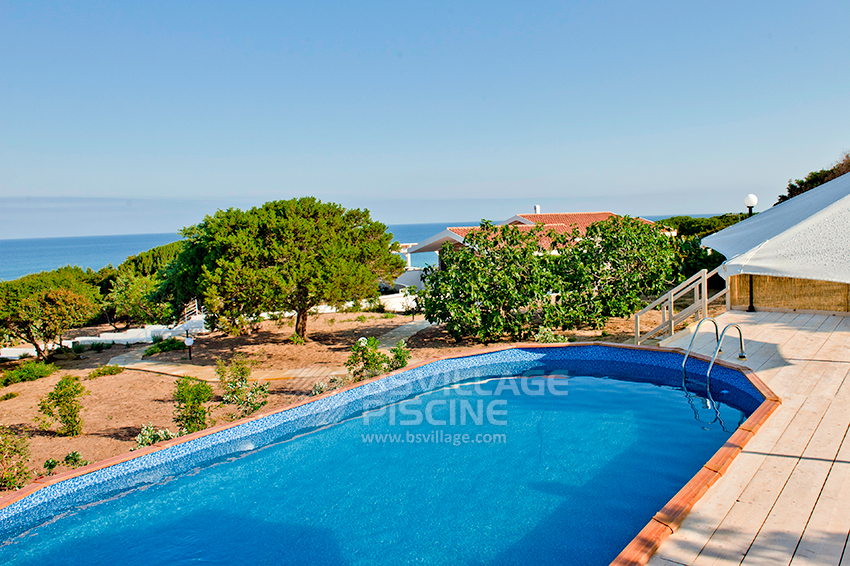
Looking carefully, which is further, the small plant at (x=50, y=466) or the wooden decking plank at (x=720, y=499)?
the small plant at (x=50, y=466)

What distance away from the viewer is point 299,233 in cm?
1365

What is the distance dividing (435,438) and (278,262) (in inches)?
295

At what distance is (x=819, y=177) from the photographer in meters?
16.5

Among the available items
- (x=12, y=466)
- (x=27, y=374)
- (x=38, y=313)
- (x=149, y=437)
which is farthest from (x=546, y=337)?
(x=38, y=313)

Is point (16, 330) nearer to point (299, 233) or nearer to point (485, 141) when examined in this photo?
point (299, 233)

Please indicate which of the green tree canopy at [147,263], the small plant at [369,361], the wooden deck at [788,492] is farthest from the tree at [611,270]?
the green tree canopy at [147,263]

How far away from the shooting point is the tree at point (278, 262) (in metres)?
11.9

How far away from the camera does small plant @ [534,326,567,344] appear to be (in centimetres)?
1116

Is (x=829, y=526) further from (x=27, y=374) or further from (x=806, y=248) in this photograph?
(x=27, y=374)

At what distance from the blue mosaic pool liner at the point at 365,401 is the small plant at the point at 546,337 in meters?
0.67

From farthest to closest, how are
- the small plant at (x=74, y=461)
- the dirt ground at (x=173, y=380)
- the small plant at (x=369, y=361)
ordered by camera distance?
1. the small plant at (x=369, y=361)
2. the dirt ground at (x=173, y=380)
3. the small plant at (x=74, y=461)

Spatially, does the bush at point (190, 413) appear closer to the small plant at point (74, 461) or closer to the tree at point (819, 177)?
the small plant at point (74, 461)

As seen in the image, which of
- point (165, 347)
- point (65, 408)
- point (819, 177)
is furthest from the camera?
point (819, 177)

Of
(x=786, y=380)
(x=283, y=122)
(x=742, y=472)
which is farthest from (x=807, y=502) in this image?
(x=283, y=122)
